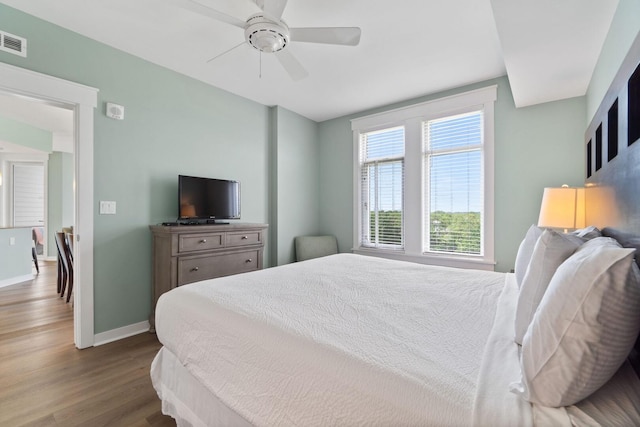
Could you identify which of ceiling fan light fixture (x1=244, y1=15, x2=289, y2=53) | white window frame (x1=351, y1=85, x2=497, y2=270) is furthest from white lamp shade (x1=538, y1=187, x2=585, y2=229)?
ceiling fan light fixture (x1=244, y1=15, x2=289, y2=53)

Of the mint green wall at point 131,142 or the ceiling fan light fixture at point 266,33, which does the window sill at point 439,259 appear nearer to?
the mint green wall at point 131,142

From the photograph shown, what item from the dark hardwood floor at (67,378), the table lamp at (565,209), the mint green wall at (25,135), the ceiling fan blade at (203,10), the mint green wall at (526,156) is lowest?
the dark hardwood floor at (67,378)

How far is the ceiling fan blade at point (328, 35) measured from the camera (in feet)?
6.13

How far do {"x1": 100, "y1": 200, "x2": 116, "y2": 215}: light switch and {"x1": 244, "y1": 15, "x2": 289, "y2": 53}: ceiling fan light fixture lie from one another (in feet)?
6.31

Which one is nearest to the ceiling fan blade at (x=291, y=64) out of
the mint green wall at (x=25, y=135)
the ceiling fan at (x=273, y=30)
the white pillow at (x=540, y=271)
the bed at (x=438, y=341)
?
the ceiling fan at (x=273, y=30)

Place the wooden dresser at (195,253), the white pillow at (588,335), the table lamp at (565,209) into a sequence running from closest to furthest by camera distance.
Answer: the white pillow at (588,335) → the table lamp at (565,209) → the wooden dresser at (195,253)

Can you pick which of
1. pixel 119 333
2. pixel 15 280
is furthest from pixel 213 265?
pixel 15 280

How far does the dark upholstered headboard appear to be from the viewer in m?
1.05

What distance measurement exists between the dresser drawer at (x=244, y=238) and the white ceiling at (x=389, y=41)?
1731mm

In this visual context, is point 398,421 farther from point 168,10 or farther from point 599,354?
point 168,10

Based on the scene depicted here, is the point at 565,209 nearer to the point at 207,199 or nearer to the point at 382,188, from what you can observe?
the point at 382,188

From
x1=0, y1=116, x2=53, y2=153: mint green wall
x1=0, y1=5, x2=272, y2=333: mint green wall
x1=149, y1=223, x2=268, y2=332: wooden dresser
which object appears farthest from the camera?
x1=0, y1=116, x2=53, y2=153: mint green wall

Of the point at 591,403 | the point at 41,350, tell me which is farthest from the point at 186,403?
the point at 41,350

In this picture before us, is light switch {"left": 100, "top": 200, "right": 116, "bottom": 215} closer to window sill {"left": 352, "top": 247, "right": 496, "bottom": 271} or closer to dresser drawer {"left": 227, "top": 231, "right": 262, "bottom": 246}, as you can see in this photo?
dresser drawer {"left": 227, "top": 231, "right": 262, "bottom": 246}
